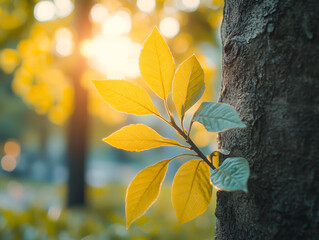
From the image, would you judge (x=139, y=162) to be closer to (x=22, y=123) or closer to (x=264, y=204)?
(x=22, y=123)

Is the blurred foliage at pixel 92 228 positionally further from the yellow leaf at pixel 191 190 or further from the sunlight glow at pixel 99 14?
A: the sunlight glow at pixel 99 14

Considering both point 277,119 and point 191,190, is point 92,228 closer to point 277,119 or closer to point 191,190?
point 191,190

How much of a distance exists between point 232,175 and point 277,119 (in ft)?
0.46

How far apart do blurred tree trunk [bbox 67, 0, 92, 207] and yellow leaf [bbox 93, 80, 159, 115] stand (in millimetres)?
4838

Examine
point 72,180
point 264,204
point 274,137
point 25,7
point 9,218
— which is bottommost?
point 72,180

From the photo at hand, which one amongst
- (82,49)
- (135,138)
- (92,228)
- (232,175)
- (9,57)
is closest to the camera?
(232,175)

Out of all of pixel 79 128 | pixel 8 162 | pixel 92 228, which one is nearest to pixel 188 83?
pixel 92 228

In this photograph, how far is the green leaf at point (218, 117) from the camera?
1.40 feet

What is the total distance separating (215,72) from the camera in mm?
5984

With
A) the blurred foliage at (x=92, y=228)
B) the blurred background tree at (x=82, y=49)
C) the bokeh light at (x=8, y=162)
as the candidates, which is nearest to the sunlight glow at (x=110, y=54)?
the blurred background tree at (x=82, y=49)

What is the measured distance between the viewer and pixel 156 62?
1.66 ft

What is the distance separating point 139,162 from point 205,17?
20851 mm

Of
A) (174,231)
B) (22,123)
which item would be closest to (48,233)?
→ (174,231)

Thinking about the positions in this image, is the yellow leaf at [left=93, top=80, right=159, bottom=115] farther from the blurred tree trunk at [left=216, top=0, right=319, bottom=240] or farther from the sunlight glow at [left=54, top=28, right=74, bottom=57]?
the sunlight glow at [left=54, top=28, right=74, bottom=57]
